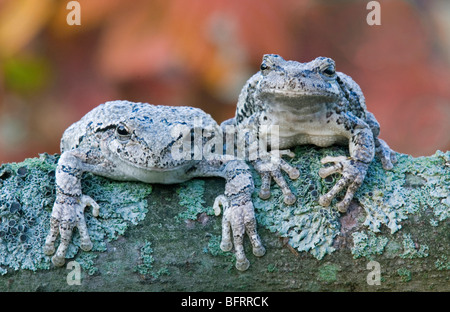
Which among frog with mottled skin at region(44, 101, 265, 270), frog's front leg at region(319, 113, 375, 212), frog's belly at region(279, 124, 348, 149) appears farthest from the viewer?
frog's belly at region(279, 124, 348, 149)

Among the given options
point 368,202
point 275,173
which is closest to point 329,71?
point 275,173

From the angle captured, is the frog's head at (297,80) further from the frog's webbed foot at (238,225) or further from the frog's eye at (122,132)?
the frog's eye at (122,132)

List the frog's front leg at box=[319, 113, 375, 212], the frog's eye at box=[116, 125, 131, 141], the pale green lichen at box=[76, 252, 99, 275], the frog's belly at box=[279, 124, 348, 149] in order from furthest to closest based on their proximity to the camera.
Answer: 1. the frog's belly at box=[279, 124, 348, 149]
2. the frog's eye at box=[116, 125, 131, 141]
3. the frog's front leg at box=[319, 113, 375, 212]
4. the pale green lichen at box=[76, 252, 99, 275]

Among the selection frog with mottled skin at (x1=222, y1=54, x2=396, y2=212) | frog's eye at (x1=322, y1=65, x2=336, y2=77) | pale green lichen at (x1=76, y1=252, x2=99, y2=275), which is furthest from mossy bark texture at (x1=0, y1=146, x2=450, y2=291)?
frog's eye at (x1=322, y1=65, x2=336, y2=77)

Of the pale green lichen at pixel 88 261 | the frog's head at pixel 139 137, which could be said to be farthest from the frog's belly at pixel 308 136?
the pale green lichen at pixel 88 261

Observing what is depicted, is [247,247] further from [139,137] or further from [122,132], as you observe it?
[122,132]

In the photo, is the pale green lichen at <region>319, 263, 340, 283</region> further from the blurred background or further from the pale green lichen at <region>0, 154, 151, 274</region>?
the blurred background

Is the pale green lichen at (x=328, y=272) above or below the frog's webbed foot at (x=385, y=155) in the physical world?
below
